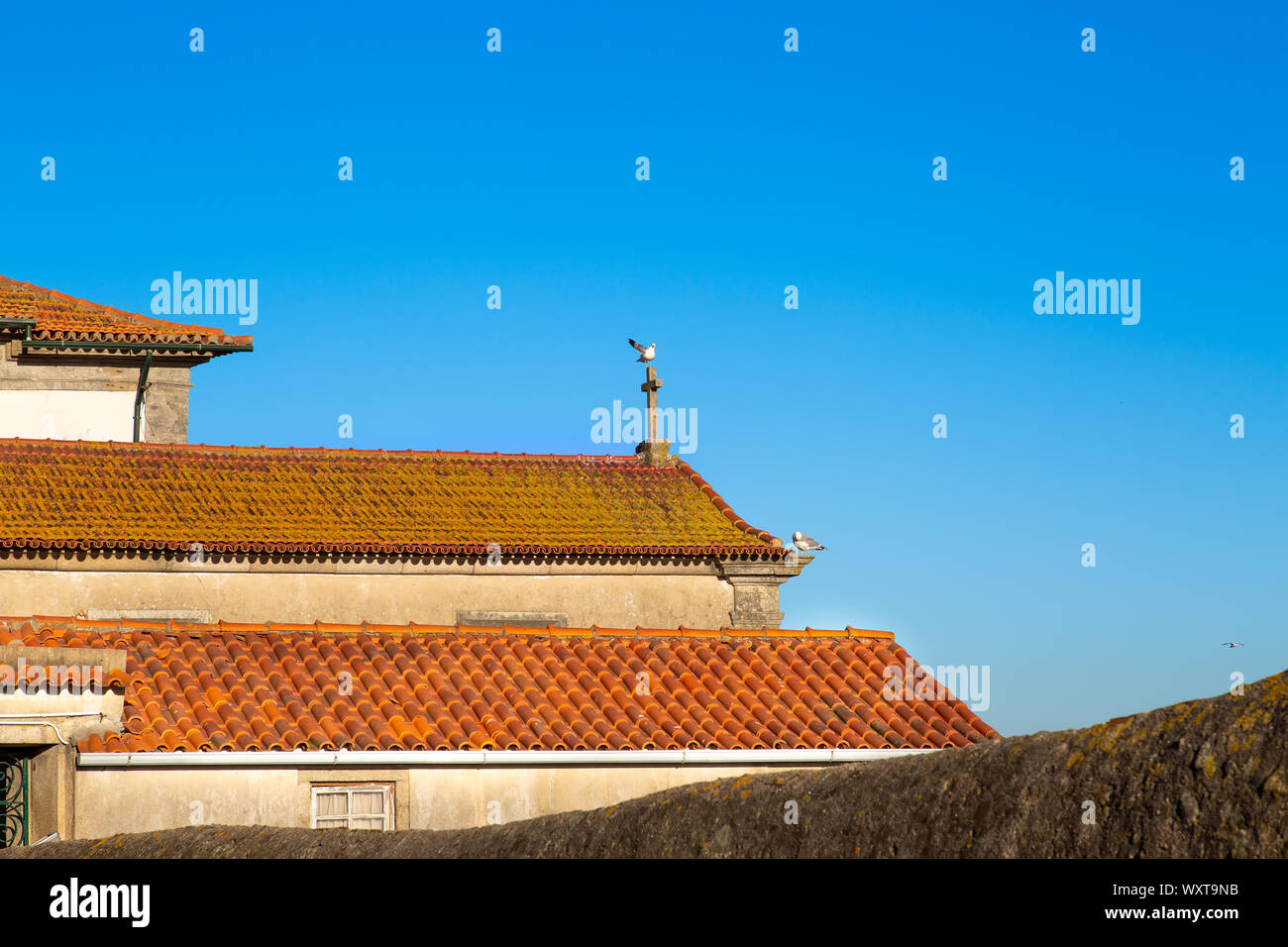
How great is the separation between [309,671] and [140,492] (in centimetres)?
818

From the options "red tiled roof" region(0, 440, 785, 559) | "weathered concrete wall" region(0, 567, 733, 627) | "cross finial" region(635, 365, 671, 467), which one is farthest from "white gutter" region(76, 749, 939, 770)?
"cross finial" region(635, 365, 671, 467)

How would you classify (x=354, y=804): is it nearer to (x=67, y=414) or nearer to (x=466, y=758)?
(x=466, y=758)

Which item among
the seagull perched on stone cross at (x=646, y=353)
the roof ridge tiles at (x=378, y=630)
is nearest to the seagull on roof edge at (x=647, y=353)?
the seagull perched on stone cross at (x=646, y=353)

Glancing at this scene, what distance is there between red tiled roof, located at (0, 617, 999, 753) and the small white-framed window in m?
A: 0.36

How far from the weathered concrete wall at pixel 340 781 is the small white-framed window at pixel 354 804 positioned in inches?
2.4

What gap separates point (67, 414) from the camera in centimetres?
2588

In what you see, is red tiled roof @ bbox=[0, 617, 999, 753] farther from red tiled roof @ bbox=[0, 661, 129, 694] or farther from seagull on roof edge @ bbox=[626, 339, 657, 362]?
seagull on roof edge @ bbox=[626, 339, 657, 362]

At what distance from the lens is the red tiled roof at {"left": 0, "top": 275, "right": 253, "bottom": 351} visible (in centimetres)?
2547

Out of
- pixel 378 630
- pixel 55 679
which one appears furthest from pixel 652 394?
pixel 55 679

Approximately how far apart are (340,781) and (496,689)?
235cm
